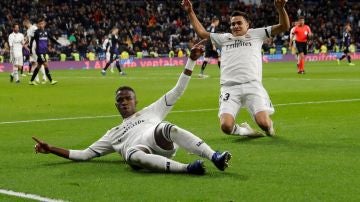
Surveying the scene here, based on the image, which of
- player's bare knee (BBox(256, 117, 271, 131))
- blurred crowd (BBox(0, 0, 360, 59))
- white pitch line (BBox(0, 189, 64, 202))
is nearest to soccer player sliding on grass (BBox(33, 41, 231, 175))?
white pitch line (BBox(0, 189, 64, 202))

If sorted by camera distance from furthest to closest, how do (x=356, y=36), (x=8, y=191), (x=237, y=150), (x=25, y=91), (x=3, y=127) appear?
(x=356, y=36) < (x=25, y=91) < (x=3, y=127) < (x=237, y=150) < (x=8, y=191)

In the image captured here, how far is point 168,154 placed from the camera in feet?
27.3

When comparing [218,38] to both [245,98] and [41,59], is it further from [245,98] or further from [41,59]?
[41,59]

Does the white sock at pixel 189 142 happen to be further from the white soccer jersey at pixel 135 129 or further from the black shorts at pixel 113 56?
the black shorts at pixel 113 56

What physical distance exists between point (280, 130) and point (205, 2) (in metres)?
52.2

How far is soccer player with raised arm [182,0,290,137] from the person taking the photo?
11047mm

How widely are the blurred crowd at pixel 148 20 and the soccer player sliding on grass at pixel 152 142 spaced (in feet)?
123

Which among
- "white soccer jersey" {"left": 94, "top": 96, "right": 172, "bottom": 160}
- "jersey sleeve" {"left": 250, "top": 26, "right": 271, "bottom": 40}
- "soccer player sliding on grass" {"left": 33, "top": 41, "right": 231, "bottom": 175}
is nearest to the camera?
"soccer player sliding on grass" {"left": 33, "top": 41, "right": 231, "bottom": 175}

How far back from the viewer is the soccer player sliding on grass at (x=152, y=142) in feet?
25.9

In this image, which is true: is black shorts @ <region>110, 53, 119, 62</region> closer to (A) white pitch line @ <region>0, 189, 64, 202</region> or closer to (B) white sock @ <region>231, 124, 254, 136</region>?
(B) white sock @ <region>231, 124, 254, 136</region>

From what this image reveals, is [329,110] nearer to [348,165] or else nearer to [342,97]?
[342,97]

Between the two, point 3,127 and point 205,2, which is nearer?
point 3,127

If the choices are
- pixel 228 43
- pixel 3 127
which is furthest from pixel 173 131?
pixel 3 127

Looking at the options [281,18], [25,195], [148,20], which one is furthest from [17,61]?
[148,20]
